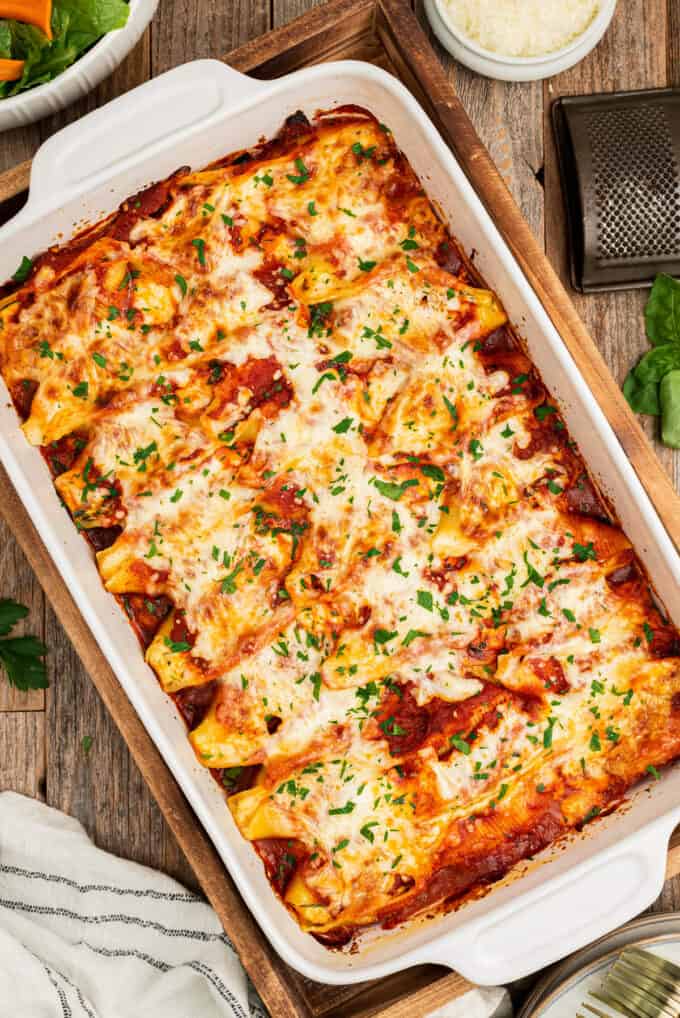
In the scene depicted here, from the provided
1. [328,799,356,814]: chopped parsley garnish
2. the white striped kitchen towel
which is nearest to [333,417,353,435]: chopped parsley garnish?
[328,799,356,814]: chopped parsley garnish

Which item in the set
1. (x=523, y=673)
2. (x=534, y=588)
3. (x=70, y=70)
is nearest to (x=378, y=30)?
(x=70, y=70)

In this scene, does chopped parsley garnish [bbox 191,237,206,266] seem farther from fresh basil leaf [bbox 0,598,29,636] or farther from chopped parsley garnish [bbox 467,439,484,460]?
fresh basil leaf [bbox 0,598,29,636]

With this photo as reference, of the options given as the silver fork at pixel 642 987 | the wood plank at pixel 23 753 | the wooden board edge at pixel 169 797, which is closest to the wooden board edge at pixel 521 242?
the silver fork at pixel 642 987

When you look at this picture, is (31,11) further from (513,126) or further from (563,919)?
(563,919)

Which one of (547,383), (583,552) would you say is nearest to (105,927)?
(583,552)

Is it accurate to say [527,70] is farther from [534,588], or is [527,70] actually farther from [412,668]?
[412,668]

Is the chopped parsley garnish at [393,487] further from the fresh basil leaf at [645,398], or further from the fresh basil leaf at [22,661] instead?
the fresh basil leaf at [22,661]
